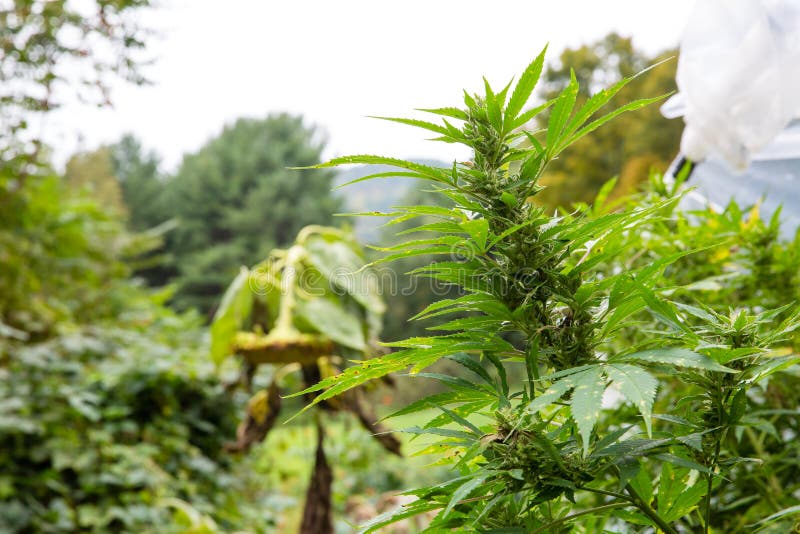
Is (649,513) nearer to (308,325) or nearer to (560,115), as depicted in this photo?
(560,115)

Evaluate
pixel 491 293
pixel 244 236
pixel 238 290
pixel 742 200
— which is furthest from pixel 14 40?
pixel 244 236

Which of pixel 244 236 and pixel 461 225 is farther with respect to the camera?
pixel 244 236

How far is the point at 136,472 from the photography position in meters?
1.94

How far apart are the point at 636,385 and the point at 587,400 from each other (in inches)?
0.8

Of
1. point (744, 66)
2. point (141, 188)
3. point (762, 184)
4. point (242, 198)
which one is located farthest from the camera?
point (141, 188)

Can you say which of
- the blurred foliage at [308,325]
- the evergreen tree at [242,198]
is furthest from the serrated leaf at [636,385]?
the evergreen tree at [242,198]

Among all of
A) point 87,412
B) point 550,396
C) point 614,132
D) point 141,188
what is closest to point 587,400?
point 550,396

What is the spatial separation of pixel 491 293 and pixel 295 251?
3.61ft

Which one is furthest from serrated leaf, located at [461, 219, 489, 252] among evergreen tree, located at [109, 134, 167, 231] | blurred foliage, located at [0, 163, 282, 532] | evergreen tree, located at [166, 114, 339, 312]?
evergreen tree, located at [109, 134, 167, 231]

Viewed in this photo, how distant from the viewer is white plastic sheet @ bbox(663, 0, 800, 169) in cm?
76

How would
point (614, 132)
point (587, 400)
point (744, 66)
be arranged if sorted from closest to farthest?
1. point (587, 400)
2. point (744, 66)
3. point (614, 132)

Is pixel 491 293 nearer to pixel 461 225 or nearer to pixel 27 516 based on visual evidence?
pixel 461 225

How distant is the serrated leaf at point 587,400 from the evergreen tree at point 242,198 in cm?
1090

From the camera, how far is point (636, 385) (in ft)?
0.78
